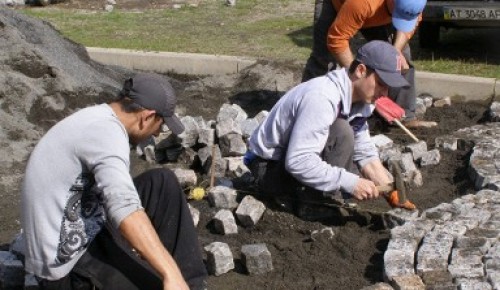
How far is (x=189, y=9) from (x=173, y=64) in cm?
501

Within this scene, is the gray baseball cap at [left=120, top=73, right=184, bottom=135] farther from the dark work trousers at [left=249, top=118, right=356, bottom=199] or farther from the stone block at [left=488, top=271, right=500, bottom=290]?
the stone block at [left=488, top=271, right=500, bottom=290]

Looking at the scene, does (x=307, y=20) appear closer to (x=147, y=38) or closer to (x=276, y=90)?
(x=147, y=38)

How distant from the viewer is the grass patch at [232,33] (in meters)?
11.2

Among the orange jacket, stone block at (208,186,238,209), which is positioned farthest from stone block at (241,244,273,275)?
the orange jacket

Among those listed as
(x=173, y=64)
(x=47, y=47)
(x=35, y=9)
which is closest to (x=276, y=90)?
(x=173, y=64)

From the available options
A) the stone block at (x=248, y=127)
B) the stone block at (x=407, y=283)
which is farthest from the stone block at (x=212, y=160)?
the stone block at (x=407, y=283)

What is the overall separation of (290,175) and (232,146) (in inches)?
47.6

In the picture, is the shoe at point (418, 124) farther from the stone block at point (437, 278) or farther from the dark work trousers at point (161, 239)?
the dark work trousers at point (161, 239)

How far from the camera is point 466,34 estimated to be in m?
12.9

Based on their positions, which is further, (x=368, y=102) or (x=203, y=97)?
(x=203, y=97)

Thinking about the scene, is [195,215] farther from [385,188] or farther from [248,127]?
[248,127]

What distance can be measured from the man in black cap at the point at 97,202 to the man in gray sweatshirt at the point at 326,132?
56.4 inches

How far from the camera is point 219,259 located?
18.6ft

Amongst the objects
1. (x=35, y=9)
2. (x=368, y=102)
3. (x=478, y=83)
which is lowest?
(x=35, y=9)
